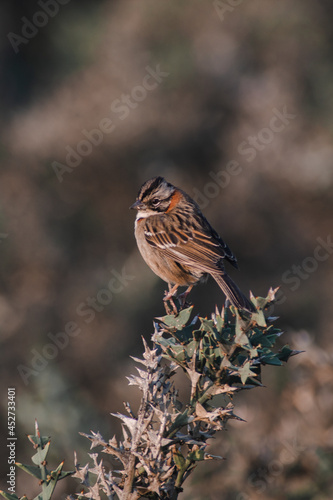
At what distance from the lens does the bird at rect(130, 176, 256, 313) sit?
4570 mm

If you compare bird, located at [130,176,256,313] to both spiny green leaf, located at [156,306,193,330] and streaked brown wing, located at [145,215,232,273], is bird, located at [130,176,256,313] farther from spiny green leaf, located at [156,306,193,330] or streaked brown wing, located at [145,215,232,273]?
spiny green leaf, located at [156,306,193,330]

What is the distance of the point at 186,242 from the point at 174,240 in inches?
3.8

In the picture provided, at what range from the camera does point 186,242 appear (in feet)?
15.7

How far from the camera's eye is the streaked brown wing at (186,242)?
450 centimetres

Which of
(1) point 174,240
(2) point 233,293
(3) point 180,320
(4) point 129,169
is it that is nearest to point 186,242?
(1) point 174,240

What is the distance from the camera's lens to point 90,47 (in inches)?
358

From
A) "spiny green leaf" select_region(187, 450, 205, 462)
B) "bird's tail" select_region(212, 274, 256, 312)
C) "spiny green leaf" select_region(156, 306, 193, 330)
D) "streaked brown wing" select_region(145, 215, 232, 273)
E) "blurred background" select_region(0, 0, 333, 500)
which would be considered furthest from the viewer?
"blurred background" select_region(0, 0, 333, 500)

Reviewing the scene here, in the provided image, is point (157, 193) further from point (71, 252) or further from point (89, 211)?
point (89, 211)

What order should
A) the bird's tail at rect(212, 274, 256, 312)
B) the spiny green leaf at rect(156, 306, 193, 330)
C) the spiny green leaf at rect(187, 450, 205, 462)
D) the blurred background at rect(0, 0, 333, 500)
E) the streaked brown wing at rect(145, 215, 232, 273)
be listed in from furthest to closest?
1. the blurred background at rect(0, 0, 333, 500)
2. the streaked brown wing at rect(145, 215, 232, 273)
3. the bird's tail at rect(212, 274, 256, 312)
4. the spiny green leaf at rect(156, 306, 193, 330)
5. the spiny green leaf at rect(187, 450, 205, 462)

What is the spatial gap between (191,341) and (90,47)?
25.8ft

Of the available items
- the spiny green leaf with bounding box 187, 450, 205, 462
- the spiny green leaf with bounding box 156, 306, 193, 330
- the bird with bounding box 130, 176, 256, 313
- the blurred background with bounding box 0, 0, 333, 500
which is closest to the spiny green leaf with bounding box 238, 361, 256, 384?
the spiny green leaf with bounding box 187, 450, 205, 462

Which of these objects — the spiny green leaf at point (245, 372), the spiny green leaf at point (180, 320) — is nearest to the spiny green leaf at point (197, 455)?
the spiny green leaf at point (245, 372)

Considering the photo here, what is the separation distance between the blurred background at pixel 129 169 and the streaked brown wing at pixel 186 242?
2.50ft

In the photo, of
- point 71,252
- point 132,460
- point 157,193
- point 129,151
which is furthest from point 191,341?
point 129,151
